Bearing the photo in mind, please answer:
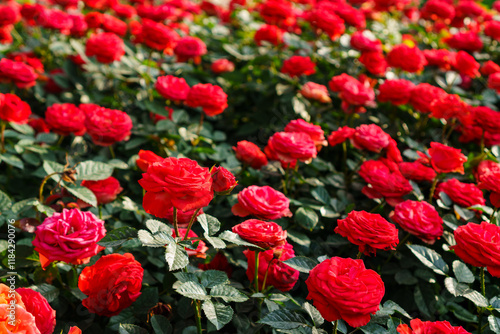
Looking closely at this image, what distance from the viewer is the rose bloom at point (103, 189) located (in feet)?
4.85

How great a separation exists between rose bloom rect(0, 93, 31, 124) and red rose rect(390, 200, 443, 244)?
1.45 meters

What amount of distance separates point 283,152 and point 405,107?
115 centimetres

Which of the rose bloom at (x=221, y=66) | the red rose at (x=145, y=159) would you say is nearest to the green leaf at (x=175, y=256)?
the red rose at (x=145, y=159)

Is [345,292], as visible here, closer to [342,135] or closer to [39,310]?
[39,310]

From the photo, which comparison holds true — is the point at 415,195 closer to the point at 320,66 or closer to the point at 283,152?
the point at 283,152

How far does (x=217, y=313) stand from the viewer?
101 cm

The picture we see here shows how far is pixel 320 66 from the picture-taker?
2.77m

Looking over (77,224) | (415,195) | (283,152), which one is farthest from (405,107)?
(77,224)

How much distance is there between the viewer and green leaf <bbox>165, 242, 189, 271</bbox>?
0.94 meters

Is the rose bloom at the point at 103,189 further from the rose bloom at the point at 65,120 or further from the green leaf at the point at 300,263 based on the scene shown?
the green leaf at the point at 300,263

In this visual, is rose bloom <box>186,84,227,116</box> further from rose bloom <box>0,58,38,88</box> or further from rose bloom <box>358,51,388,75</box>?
rose bloom <box>358,51,388,75</box>

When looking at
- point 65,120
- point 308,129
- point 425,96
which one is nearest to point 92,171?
point 65,120

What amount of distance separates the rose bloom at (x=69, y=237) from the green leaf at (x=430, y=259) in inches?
36.7

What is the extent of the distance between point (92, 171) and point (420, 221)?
1107mm
